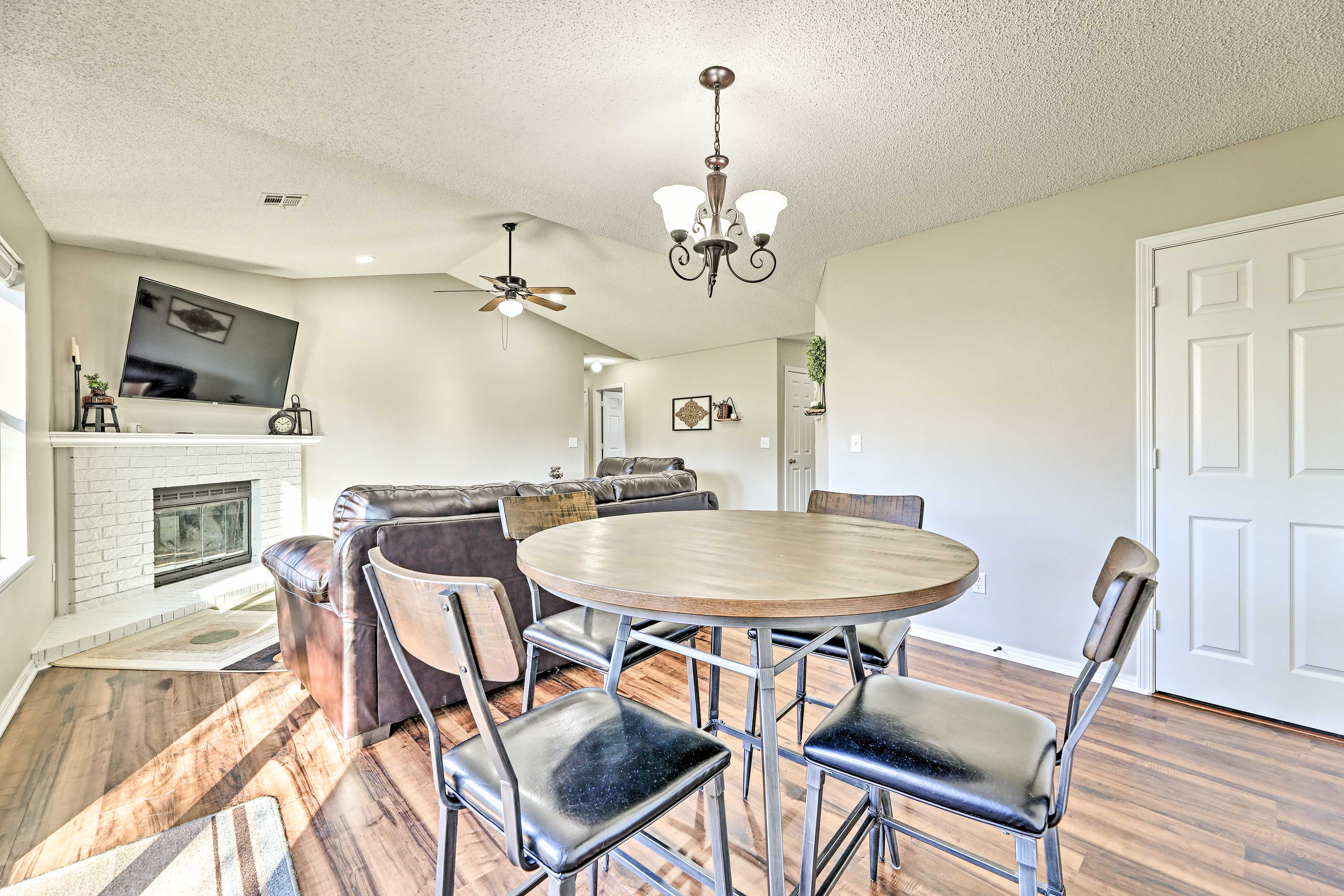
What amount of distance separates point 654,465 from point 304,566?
13.1ft

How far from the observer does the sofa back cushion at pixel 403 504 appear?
205 cm

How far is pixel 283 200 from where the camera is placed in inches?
128

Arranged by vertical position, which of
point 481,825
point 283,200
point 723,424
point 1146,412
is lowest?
point 481,825

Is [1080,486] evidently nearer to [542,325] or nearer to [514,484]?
[514,484]

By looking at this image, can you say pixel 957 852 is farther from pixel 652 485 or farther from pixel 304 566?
pixel 304 566

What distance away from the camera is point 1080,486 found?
8.51 feet

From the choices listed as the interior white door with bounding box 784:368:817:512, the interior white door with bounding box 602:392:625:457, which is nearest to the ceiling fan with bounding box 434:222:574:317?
the interior white door with bounding box 784:368:817:512

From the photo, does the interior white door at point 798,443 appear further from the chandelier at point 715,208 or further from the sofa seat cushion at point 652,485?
the chandelier at point 715,208

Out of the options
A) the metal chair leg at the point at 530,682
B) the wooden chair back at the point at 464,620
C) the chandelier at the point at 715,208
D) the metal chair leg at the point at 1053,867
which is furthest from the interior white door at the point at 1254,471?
the wooden chair back at the point at 464,620

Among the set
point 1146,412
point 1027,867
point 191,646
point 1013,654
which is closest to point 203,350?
point 191,646

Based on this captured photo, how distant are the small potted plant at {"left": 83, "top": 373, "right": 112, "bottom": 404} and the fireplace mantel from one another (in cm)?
21

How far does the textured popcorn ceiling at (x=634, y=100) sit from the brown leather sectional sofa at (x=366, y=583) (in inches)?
57.2

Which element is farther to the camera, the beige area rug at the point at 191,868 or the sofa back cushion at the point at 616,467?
the sofa back cushion at the point at 616,467

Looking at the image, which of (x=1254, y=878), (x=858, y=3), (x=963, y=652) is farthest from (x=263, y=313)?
(x=1254, y=878)
